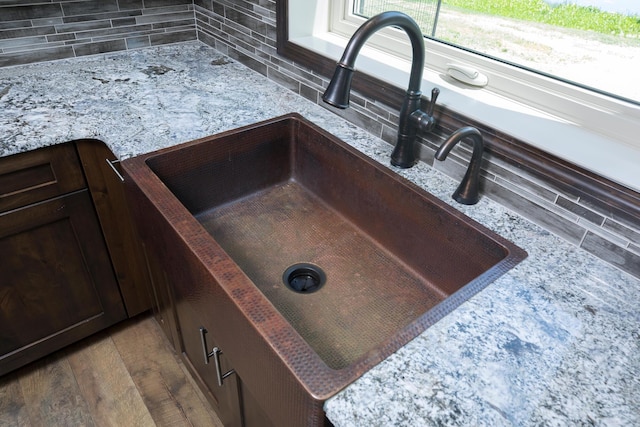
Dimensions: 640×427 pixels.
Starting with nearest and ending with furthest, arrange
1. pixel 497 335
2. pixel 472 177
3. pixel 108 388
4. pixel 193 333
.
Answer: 1. pixel 497 335
2. pixel 472 177
3. pixel 193 333
4. pixel 108 388

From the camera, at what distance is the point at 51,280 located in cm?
131

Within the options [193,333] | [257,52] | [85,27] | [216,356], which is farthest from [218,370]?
[85,27]

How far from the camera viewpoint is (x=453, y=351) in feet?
2.02

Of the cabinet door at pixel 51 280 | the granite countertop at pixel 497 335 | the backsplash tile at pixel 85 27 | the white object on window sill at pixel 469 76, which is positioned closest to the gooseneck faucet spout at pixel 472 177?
the granite countertop at pixel 497 335

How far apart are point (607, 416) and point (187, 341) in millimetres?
1015

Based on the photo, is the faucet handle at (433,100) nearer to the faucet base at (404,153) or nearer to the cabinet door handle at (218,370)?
the faucet base at (404,153)

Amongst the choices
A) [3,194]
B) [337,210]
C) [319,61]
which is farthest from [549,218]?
[3,194]

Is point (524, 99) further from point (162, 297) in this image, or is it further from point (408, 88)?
point (162, 297)

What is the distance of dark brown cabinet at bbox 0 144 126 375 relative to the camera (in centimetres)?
114

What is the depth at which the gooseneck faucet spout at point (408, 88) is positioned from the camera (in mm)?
788

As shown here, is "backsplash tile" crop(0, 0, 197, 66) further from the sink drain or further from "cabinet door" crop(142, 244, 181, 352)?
the sink drain

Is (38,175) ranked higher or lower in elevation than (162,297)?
higher

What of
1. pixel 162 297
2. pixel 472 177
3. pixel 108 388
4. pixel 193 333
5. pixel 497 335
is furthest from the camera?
pixel 108 388

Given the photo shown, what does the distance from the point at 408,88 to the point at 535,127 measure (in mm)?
276
